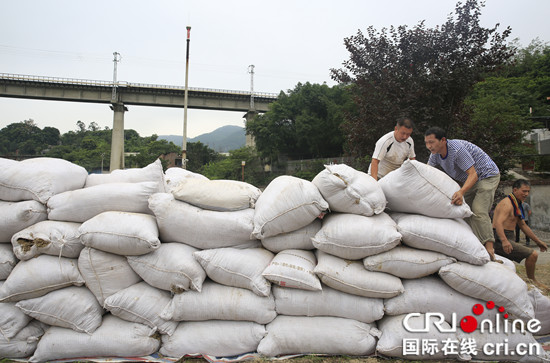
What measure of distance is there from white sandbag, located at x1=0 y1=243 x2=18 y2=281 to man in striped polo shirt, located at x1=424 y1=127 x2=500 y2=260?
11.6ft

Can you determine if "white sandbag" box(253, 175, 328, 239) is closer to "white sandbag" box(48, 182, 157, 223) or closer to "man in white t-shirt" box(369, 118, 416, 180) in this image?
"white sandbag" box(48, 182, 157, 223)

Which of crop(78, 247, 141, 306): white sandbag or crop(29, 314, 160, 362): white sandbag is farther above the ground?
crop(78, 247, 141, 306): white sandbag

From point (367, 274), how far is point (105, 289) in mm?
1871

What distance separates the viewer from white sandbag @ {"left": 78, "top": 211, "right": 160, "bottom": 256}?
212 centimetres

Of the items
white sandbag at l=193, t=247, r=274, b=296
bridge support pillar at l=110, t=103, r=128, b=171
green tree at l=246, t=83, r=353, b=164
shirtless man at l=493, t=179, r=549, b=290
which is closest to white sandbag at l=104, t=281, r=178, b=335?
white sandbag at l=193, t=247, r=274, b=296

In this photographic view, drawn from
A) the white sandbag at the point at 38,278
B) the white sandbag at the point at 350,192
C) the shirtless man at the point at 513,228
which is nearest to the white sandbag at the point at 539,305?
the shirtless man at the point at 513,228

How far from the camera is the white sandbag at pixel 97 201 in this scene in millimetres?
2314

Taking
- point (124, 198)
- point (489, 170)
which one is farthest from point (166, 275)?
point (489, 170)

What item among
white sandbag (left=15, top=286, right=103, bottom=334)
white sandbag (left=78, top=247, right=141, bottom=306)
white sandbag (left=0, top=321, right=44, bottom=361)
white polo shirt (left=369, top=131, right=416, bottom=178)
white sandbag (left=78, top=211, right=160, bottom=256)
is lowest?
white sandbag (left=0, top=321, right=44, bottom=361)

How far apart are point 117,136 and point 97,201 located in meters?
31.1

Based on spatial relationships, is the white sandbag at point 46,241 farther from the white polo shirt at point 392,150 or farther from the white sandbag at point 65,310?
the white polo shirt at point 392,150

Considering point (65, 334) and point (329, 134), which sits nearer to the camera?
point (65, 334)

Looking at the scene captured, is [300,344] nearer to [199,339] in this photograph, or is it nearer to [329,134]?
[199,339]

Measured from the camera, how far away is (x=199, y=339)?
2.16 meters
